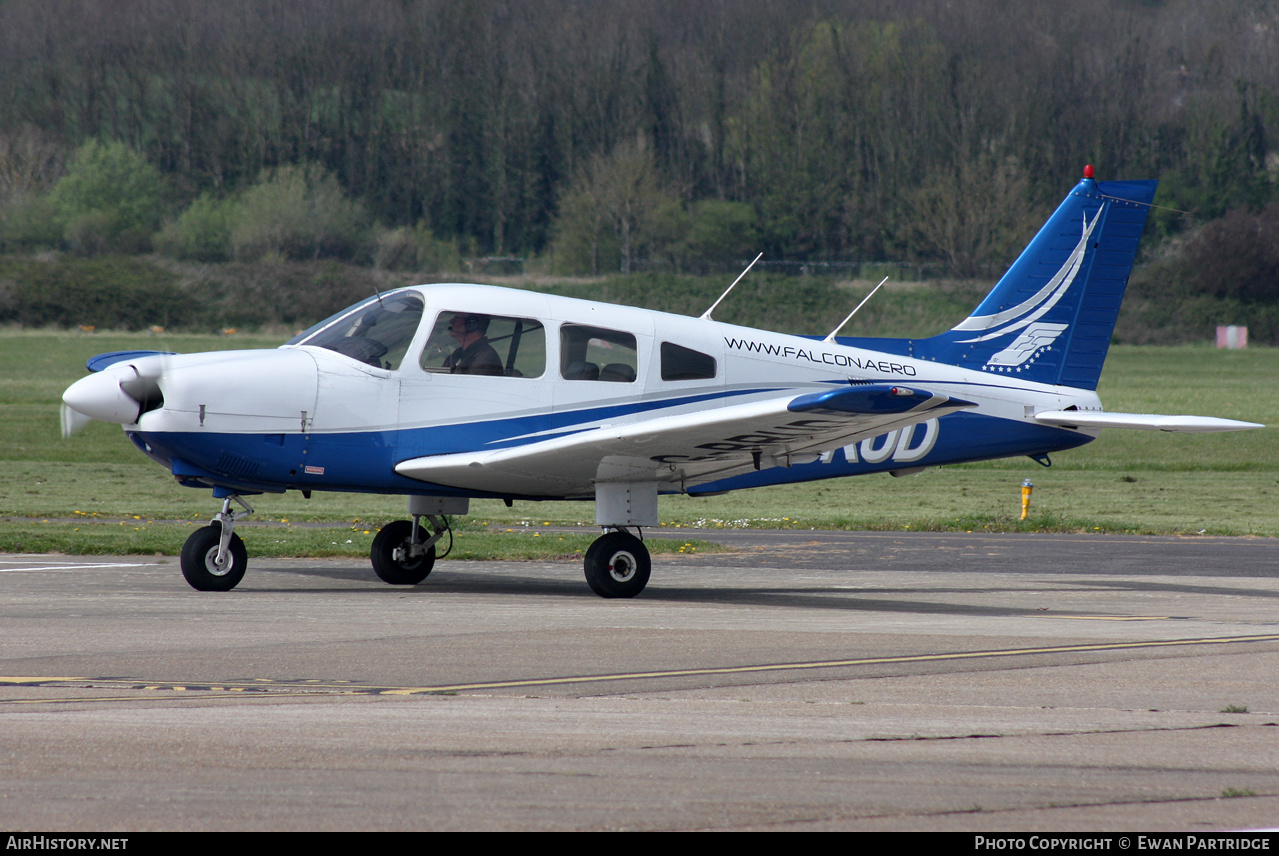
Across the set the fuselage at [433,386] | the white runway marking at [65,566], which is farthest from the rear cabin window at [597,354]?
the white runway marking at [65,566]

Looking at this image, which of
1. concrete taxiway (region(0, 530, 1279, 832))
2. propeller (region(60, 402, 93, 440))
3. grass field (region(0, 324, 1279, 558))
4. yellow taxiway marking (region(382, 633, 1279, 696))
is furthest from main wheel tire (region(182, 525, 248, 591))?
yellow taxiway marking (region(382, 633, 1279, 696))

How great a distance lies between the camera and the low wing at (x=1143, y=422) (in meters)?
12.0

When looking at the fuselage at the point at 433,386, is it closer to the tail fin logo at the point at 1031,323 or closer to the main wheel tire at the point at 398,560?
the main wheel tire at the point at 398,560

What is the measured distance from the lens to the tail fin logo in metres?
14.2

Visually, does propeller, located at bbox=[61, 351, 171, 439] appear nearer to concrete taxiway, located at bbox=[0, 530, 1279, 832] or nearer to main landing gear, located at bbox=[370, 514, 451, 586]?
concrete taxiway, located at bbox=[0, 530, 1279, 832]

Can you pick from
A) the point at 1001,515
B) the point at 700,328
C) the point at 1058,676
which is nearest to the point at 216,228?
the point at 1001,515

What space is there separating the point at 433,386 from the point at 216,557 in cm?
234

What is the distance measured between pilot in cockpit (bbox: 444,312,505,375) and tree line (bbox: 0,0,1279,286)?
228 feet

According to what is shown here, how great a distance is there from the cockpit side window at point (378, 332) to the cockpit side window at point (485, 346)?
22 centimetres

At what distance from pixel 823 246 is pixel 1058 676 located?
84124mm

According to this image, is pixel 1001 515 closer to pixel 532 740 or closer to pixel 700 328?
pixel 700 328

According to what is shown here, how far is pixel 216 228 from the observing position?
74.7 metres
